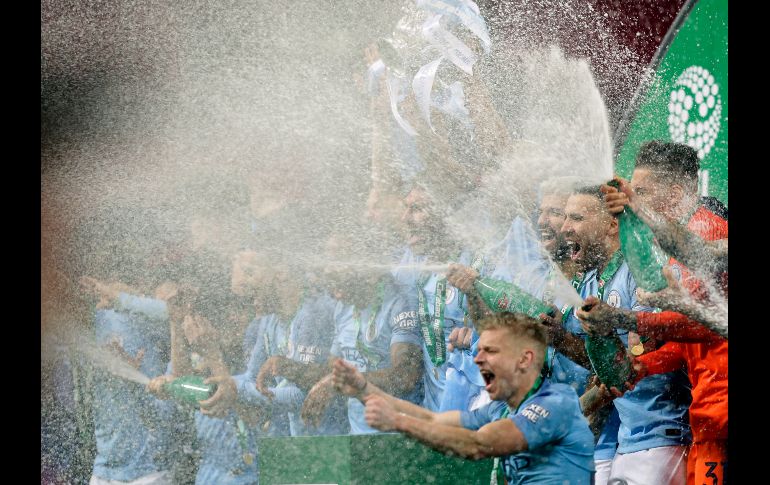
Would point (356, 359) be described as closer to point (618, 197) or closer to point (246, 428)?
point (246, 428)

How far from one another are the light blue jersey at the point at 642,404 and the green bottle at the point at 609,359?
0.08 ft

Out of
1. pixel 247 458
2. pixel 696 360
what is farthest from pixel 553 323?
pixel 247 458

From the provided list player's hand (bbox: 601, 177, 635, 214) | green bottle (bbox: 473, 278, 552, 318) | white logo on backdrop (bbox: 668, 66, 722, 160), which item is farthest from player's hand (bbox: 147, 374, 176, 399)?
white logo on backdrop (bbox: 668, 66, 722, 160)

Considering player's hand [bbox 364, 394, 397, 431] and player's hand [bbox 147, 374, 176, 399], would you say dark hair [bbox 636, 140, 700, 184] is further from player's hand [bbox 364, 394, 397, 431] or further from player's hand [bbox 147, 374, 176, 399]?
player's hand [bbox 147, 374, 176, 399]

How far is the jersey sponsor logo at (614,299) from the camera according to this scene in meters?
2.45

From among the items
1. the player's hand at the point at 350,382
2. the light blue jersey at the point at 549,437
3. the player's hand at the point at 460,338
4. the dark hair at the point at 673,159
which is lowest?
the light blue jersey at the point at 549,437

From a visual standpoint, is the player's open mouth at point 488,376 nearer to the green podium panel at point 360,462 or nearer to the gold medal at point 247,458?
the green podium panel at point 360,462

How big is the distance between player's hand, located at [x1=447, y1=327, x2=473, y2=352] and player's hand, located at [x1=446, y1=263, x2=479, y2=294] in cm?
10

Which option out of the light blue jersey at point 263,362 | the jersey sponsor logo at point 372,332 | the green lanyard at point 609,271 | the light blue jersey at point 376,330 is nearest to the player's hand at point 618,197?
the green lanyard at point 609,271

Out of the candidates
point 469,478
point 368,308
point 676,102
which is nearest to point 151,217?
point 368,308

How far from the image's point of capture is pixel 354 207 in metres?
2.48

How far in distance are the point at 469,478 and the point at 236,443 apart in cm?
64

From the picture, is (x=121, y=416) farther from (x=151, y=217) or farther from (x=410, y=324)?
(x=410, y=324)

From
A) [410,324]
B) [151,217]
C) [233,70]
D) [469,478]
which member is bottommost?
[469,478]
